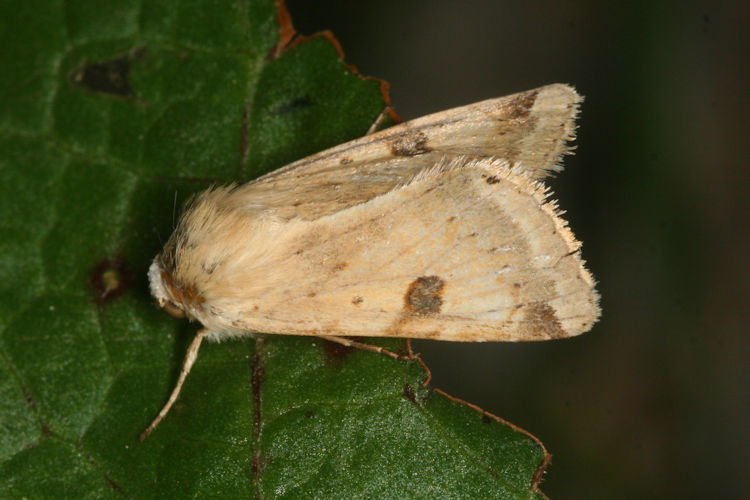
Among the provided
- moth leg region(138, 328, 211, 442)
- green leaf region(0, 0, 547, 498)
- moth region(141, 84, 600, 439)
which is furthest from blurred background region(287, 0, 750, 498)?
moth leg region(138, 328, 211, 442)

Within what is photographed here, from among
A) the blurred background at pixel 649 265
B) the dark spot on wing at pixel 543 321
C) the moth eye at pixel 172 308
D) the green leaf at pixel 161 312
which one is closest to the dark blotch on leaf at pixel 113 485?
the green leaf at pixel 161 312

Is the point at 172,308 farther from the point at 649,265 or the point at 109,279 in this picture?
the point at 649,265

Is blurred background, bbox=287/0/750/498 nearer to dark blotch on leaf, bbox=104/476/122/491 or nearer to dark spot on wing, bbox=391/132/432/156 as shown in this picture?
dark spot on wing, bbox=391/132/432/156

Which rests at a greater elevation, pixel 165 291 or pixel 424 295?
pixel 424 295

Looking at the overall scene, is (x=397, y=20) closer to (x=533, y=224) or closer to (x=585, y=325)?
(x=533, y=224)

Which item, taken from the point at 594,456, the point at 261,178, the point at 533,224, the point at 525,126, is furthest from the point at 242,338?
the point at 594,456

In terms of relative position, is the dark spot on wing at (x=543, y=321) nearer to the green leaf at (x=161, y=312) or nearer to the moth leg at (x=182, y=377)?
the green leaf at (x=161, y=312)

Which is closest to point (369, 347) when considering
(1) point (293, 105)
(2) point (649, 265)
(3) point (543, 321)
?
(3) point (543, 321)
